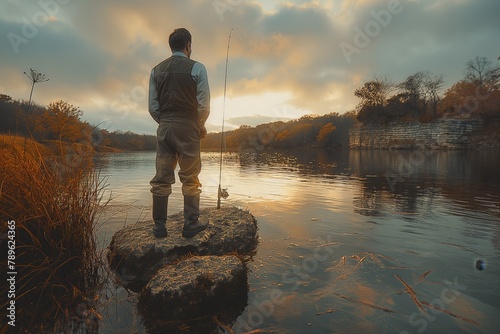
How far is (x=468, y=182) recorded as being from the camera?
13.0 meters

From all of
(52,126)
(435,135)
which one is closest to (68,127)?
(52,126)

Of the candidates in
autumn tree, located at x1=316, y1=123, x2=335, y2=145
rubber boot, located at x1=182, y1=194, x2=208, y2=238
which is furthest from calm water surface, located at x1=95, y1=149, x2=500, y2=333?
autumn tree, located at x1=316, y1=123, x2=335, y2=145

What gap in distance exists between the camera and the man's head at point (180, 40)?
427cm

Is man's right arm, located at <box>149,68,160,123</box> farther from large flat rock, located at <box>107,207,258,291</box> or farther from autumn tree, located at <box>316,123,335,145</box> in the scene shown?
autumn tree, located at <box>316,123,335,145</box>

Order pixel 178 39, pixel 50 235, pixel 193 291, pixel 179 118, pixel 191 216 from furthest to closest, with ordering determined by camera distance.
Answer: pixel 191 216, pixel 178 39, pixel 179 118, pixel 50 235, pixel 193 291

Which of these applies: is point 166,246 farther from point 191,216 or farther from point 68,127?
point 68,127

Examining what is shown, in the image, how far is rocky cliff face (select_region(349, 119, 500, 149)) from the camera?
4853 cm

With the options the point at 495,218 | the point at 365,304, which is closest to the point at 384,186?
the point at 495,218

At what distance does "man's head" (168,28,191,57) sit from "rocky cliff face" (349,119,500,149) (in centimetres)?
5781

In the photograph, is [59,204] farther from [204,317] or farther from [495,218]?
[495,218]

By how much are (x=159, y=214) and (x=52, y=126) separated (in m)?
3.62

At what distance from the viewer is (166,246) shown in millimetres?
4070

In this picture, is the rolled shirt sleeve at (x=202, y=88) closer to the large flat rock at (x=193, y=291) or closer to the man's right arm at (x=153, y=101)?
the man's right arm at (x=153, y=101)

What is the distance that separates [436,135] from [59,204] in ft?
201
